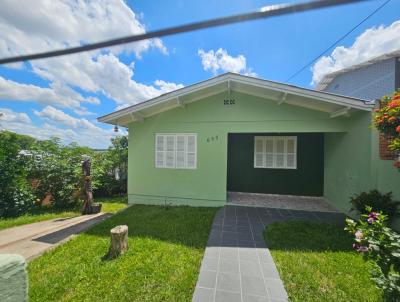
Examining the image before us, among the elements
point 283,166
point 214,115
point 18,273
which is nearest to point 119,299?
point 18,273

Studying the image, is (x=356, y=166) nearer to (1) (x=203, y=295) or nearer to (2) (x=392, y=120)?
(2) (x=392, y=120)

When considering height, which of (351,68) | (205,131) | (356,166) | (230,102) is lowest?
(356,166)

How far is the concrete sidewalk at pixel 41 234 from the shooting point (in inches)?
144

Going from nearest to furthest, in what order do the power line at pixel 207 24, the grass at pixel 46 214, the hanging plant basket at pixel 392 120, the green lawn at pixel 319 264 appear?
the power line at pixel 207 24 < the green lawn at pixel 319 264 < the hanging plant basket at pixel 392 120 < the grass at pixel 46 214

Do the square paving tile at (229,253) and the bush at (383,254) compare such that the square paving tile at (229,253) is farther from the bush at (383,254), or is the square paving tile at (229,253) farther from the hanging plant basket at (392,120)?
the hanging plant basket at (392,120)

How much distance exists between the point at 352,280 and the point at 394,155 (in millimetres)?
3154

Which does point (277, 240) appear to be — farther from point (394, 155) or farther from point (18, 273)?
point (18, 273)

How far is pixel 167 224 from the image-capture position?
473 centimetres

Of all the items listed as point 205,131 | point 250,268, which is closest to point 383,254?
point 250,268

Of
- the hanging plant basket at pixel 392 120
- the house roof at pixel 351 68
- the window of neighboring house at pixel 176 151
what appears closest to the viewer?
the hanging plant basket at pixel 392 120

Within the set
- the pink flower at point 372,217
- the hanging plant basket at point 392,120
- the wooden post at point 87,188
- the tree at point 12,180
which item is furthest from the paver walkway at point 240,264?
the tree at point 12,180

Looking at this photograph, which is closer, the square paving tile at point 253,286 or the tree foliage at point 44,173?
the square paving tile at point 253,286

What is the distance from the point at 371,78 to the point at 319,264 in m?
11.3

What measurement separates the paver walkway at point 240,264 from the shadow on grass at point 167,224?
0.33 m
